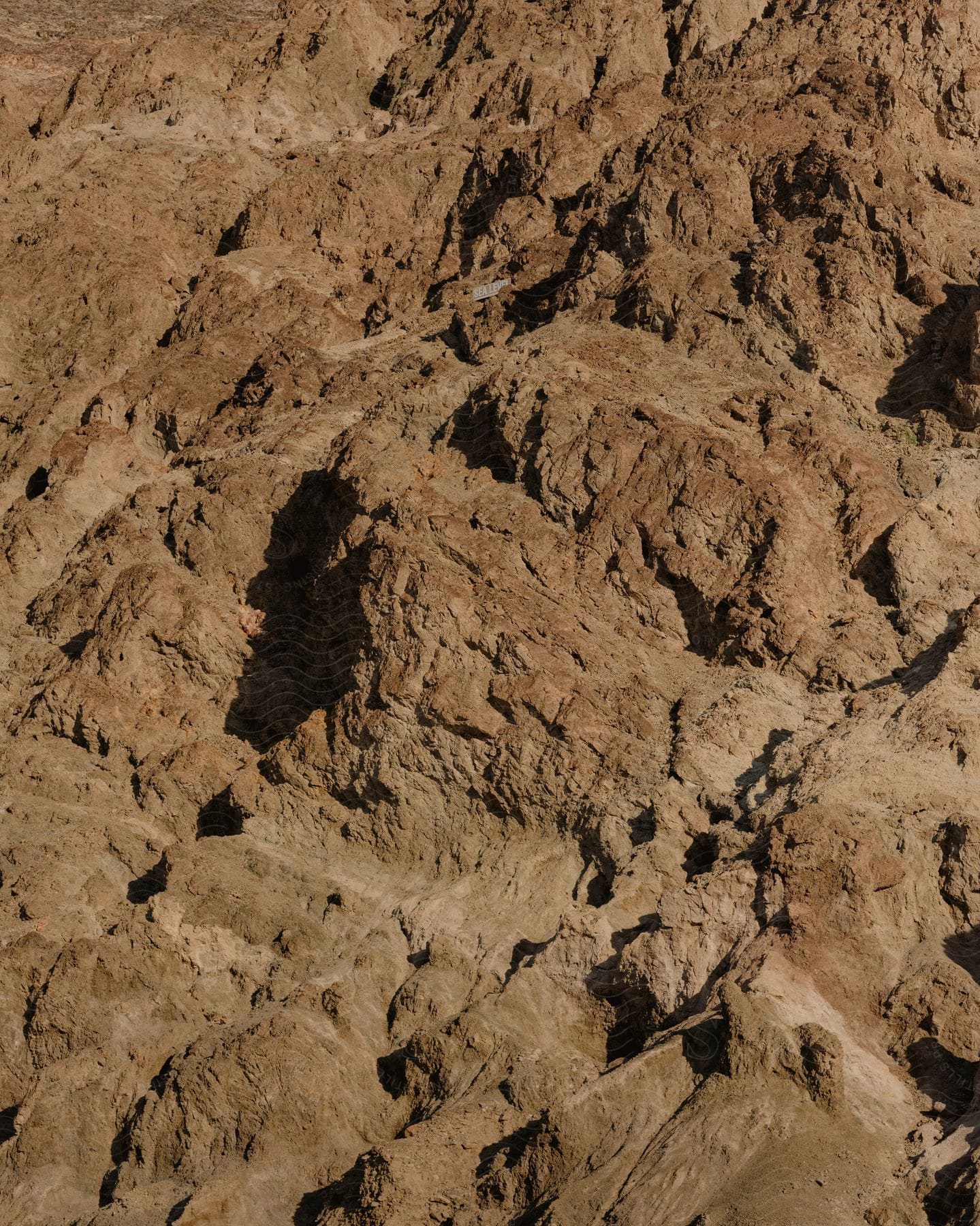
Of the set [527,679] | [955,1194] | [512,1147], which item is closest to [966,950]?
[955,1194]

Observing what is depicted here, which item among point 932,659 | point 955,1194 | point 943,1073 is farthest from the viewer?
point 932,659

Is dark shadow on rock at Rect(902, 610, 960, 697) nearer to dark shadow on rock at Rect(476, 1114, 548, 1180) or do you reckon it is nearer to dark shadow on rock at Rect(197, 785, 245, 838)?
dark shadow on rock at Rect(476, 1114, 548, 1180)

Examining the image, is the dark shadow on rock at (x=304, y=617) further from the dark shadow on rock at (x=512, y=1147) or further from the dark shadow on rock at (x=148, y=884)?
the dark shadow on rock at (x=512, y=1147)

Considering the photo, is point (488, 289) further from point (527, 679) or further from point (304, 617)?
point (527, 679)

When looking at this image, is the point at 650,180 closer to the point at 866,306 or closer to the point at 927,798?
the point at 866,306

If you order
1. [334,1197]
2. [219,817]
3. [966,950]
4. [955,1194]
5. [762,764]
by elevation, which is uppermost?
[762,764]

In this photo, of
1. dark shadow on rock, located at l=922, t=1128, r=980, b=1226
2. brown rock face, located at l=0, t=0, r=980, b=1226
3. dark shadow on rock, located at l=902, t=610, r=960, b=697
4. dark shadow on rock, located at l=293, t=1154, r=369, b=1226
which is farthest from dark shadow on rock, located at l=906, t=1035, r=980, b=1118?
dark shadow on rock, located at l=293, t=1154, r=369, b=1226

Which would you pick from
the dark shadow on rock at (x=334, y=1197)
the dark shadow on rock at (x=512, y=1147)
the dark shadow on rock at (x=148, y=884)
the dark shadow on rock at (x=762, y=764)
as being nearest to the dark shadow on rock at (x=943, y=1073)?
the dark shadow on rock at (x=512, y=1147)
